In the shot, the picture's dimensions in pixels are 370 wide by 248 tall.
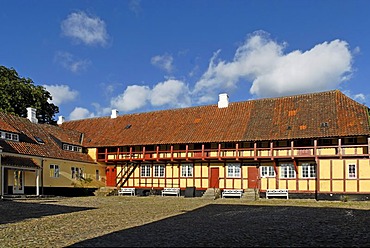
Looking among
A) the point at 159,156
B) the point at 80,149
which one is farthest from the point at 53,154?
the point at 159,156

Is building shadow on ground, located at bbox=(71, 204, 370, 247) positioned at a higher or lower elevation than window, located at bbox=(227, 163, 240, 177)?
lower

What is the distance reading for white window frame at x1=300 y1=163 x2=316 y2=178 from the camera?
2836cm

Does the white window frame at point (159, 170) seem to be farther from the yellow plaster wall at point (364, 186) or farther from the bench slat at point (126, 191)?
the yellow plaster wall at point (364, 186)

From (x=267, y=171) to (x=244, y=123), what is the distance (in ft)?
13.1

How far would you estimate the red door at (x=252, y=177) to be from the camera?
1185 inches

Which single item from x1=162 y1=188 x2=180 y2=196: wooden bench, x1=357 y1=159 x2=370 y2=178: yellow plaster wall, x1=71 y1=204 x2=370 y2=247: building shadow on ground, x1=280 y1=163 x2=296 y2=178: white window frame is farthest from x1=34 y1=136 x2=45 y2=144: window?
x1=357 y1=159 x2=370 y2=178: yellow plaster wall

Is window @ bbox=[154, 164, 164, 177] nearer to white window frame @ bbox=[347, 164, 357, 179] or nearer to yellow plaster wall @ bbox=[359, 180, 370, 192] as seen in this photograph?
white window frame @ bbox=[347, 164, 357, 179]

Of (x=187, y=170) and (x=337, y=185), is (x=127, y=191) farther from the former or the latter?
(x=337, y=185)

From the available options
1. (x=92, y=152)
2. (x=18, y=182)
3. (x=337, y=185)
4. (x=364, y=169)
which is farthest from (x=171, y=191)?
(x=364, y=169)

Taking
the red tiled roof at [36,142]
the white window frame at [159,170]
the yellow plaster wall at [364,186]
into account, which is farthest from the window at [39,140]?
the yellow plaster wall at [364,186]

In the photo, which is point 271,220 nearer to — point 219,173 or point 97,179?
point 219,173

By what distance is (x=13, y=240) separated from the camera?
11031 millimetres

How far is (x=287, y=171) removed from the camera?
29188mm

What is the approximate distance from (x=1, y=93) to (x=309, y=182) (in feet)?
90.8
